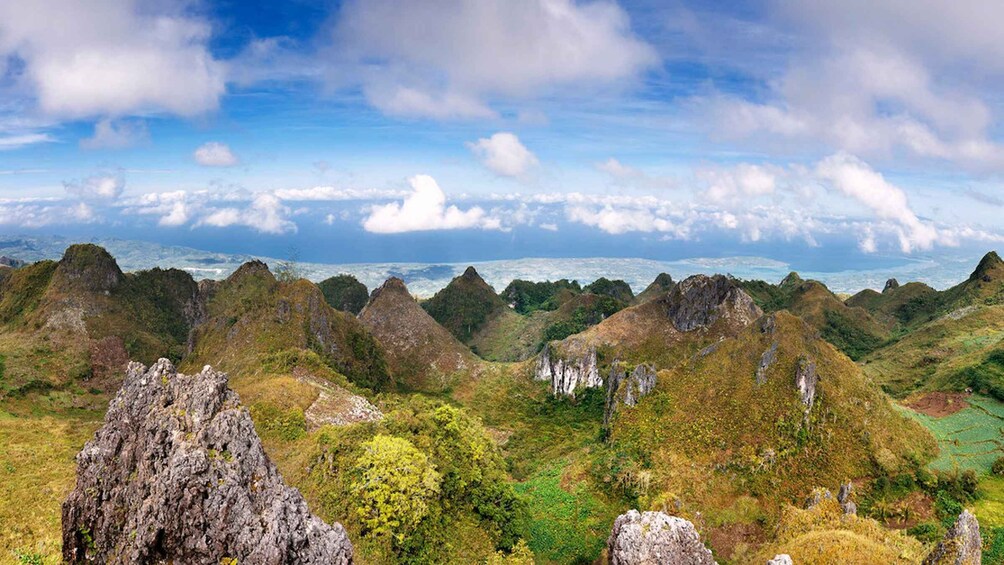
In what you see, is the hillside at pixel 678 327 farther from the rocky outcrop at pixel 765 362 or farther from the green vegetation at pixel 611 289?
the green vegetation at pixel 611 289

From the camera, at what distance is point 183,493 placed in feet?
61.1

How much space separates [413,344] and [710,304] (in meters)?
62.1

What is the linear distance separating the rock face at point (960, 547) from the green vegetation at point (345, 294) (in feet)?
462

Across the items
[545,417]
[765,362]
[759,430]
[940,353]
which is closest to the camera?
[759,430]

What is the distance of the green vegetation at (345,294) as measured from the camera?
15065 cm

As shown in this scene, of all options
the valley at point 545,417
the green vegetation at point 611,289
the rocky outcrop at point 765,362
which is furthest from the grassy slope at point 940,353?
the green vegetation at point 611,289

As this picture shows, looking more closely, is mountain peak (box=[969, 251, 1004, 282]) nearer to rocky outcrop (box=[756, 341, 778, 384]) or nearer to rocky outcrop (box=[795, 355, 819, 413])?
rocky outcrop (box=[795, 355, 819, 413])

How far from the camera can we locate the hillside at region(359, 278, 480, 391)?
101 m

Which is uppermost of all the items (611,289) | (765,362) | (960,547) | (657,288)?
(657,288)

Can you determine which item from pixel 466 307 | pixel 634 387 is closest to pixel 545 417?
pixel 634 387

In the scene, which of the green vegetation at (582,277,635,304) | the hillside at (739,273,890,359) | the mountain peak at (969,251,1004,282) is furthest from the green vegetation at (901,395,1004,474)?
the green vegetation at (582,277,635,304)

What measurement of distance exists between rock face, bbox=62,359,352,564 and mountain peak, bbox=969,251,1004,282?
171 metres

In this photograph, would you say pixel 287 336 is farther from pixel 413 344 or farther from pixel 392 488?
pixel 392 488

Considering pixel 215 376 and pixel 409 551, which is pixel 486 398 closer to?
pixel 409 551
